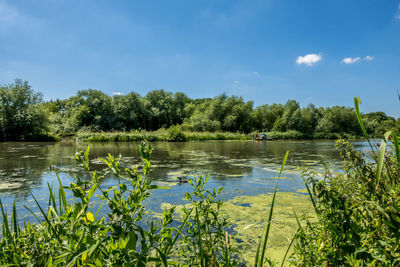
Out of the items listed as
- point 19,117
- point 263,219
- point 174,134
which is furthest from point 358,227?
point 19,117

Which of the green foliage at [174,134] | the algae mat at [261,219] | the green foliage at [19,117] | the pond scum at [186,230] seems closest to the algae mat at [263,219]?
the algae mat at [261,219]

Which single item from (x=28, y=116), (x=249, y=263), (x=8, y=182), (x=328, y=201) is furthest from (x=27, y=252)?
(x=28, y=116)

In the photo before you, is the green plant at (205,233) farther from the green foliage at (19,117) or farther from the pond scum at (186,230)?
the green foliage at (19,117)

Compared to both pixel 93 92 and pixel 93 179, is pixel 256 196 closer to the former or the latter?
pixel 93 179

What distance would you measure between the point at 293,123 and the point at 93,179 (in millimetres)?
43832

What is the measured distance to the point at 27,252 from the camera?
1094mm

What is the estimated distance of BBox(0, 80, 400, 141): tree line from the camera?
22.8m

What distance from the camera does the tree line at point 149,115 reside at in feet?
74.8

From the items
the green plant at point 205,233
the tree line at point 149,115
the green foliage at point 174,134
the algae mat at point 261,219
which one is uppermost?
the tree line at point 149,115

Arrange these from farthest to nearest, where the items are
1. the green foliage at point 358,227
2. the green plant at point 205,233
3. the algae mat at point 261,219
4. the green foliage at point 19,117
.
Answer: the green foliage at point 19,117, the algae mat at point 261,219, the green plant at point 205,233, the green foliage at point 358,227

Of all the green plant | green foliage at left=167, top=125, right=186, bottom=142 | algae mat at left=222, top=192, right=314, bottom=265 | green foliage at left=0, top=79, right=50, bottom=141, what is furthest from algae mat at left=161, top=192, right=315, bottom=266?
green foliage at left=0, top=79, right=50, bottom=141

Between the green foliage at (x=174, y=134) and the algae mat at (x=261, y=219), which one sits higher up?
the green foliage at (x=174, y=134)

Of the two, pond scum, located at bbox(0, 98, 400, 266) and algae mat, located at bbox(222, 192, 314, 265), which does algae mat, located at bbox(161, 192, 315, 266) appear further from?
pond scum, located at bbox(0, 98, 400, 266)

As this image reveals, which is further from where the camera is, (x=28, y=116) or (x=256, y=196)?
(x=28, y=116)
